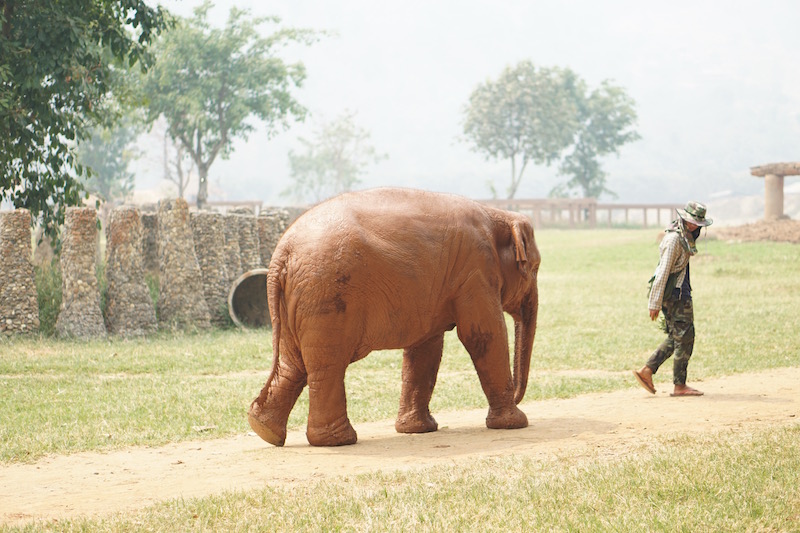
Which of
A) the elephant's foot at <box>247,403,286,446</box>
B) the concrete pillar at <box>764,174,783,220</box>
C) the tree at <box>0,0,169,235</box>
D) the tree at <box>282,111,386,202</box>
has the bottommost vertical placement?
the elephant's foot at <box>247,403,286,446</box>

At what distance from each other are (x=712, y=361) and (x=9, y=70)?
37.8 feet

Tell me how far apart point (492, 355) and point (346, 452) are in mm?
1607

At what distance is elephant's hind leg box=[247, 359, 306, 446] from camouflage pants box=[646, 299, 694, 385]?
169 inches

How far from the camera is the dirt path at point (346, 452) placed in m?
7.25

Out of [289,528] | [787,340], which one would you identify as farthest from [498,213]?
[787,340]

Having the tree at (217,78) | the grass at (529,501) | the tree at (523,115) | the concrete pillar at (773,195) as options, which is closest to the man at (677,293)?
the grass at (529,501)

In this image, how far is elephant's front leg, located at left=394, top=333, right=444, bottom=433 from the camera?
369 inches

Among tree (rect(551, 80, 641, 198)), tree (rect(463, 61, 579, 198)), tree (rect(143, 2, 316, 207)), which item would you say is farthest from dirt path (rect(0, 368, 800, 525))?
tree (rect(551, 80, 641, 198))

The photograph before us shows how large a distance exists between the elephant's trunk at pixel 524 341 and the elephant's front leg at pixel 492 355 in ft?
1.44

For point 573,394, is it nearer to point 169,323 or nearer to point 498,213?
point 498,213

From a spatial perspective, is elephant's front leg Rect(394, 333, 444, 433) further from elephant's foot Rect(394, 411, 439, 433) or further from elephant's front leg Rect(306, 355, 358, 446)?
elephant's front leg Rect(306, 355, 358, 446)

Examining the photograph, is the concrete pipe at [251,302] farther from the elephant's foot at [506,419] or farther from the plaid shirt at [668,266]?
the elephant's foot at [506,419]

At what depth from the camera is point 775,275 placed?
81.7 ft

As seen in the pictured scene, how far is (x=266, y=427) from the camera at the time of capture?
8.53m
